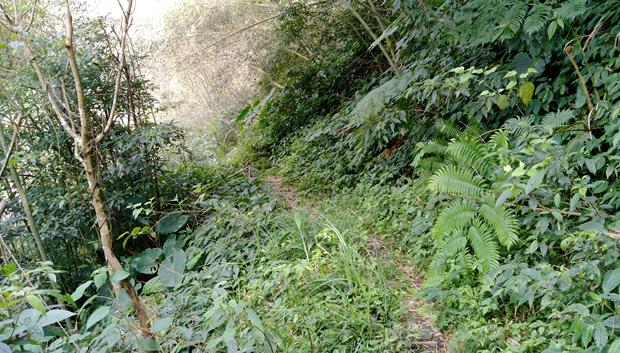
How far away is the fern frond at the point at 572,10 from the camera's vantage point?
265 centimetres

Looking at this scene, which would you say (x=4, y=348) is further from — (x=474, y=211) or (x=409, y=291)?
(x=474, y=211)

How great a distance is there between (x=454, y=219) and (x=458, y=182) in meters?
0.29

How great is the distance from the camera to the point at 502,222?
2.57 metres

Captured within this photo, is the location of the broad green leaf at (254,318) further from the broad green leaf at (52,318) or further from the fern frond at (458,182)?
the fern frond at (458,182)

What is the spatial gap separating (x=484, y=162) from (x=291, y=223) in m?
1.65

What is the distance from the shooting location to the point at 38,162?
417 centimetres

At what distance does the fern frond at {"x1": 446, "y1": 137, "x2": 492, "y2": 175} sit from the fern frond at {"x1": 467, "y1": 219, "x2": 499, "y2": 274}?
48 cm

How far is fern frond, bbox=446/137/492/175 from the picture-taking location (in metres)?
3.00

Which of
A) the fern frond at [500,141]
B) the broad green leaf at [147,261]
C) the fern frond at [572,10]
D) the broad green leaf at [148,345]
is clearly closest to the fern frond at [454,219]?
the fern frond at [500,141]

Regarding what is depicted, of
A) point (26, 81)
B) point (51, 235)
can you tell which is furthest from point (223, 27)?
point (51, 235)

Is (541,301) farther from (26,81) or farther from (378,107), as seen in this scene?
(26,81)

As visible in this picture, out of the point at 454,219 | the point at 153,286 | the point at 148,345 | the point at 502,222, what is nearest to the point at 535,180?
the point at 502,222

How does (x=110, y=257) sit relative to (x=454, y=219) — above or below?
above

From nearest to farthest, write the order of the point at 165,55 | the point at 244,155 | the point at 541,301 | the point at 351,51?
the point at 541,301 < the point at 351,51 < the point at 244,155 < the point at 165,55
